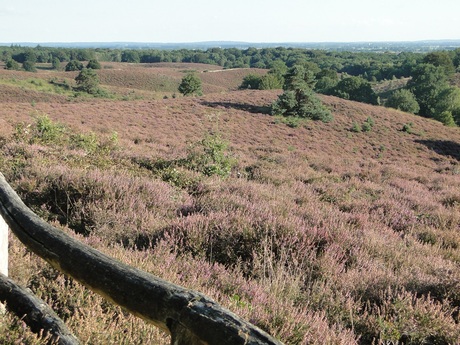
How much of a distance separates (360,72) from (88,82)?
85342mm

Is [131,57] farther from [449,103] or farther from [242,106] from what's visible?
[242,106]

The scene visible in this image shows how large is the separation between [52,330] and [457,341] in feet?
8.57

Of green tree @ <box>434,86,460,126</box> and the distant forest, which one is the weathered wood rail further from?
green tree @ <box>434,86,460,126</box>

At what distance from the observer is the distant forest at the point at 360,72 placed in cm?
5681

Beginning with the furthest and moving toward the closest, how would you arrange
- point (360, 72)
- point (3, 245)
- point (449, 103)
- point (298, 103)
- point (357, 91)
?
point (360, 72) < point (357, 91) < point (449, 103) < point (298, 103) < point (3, 245)

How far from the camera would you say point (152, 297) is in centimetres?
130

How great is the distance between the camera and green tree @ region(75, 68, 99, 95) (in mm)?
75000

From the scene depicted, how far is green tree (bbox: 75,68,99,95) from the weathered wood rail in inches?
3098

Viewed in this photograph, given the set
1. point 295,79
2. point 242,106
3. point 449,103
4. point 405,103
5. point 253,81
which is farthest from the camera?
point 253,81

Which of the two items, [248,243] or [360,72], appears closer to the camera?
[248,243]

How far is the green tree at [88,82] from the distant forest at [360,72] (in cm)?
3033

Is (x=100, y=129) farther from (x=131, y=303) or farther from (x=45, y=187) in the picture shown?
(x=131, y=303)

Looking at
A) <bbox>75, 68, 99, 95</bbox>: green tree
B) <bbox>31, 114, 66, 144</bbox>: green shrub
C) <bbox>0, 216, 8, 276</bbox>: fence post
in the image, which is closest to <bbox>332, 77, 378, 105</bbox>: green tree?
<bbox>75, 68, 99, 95</bbox>: green tree

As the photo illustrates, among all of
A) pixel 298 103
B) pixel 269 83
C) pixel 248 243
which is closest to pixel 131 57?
pixel 269 83
